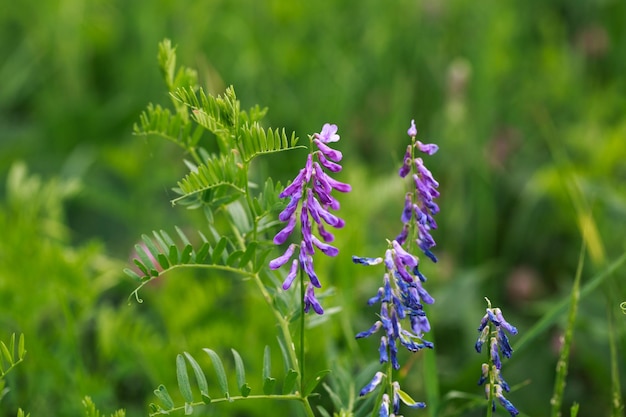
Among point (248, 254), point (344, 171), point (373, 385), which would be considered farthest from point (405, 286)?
point (344, 171)

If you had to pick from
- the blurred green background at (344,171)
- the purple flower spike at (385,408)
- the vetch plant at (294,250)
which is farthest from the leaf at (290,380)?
the blurred green background at (344,171)

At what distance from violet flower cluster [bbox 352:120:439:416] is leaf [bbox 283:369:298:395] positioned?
3.4 inches

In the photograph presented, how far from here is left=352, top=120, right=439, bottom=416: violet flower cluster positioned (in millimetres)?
1051

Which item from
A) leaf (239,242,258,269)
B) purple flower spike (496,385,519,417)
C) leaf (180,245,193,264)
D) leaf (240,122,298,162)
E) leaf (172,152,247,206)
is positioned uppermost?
leaf (240,122,298,162)

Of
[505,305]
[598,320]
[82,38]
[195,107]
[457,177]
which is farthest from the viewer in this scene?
[82,38]

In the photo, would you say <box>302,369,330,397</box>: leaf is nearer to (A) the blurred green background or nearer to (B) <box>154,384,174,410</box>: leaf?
(B) <box>154,384,174,410</box>: leaf

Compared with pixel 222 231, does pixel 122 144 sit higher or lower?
higher

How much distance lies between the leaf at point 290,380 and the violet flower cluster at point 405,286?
0.09 m

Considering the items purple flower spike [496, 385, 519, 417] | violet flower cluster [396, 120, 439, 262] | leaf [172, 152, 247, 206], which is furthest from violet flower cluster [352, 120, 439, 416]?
leaf [172, 152, 247, 206]

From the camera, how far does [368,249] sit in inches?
89.4

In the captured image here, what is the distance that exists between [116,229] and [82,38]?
893 millimetres

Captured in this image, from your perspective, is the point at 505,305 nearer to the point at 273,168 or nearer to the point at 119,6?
the point at 273,168

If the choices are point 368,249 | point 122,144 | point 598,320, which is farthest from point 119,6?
point 598,320

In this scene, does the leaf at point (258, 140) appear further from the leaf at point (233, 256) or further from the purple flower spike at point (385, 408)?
the purple flower spike at point (385, 408)
